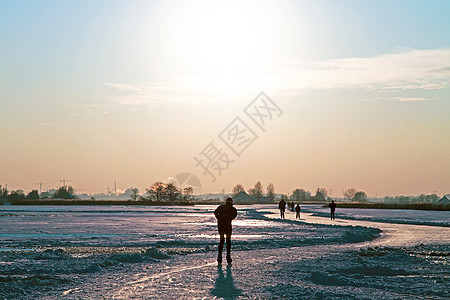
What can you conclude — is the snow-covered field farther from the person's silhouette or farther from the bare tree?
the bare tree

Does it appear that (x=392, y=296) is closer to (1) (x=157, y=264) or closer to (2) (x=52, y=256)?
(1) (x=157, y=264)

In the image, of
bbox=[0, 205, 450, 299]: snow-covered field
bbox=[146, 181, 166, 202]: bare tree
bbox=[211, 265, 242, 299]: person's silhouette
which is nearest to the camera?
bbox=[211, 265, 242, 299]: person's silhouette

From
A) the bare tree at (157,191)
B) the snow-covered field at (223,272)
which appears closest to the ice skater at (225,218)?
the snow-covered field at (223,272)

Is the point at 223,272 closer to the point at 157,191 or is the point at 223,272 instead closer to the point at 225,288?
the point at 225,288

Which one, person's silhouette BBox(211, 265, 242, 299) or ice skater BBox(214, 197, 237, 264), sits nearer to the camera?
person's silhouette BBox(211, 265, 242, 299)

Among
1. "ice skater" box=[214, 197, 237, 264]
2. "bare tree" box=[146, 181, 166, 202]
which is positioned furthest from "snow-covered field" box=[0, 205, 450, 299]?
"bare tree" box=[146, 181, 166, 202]

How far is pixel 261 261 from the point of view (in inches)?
648

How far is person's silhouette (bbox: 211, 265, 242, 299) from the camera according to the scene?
1062cm

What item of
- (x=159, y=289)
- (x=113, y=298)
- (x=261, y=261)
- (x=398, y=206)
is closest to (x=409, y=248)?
(x=261, y=261)

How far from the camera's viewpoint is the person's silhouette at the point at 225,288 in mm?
10617

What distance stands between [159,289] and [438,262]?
32.3 ft

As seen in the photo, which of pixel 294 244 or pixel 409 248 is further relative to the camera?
pixel 294 244

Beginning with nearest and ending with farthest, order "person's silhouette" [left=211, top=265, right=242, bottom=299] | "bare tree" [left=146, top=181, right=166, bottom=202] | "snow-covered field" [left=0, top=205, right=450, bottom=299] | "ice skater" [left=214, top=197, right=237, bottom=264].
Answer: "person's silhouette" [left=211, top=265, right=242, bottom=299]
"snow-covered field" [left=0, top=205, right=450, bottom=299]
"ice skater" [left=214, top=197, right=237, bottom=264]
"bare tree" [left=146, top=181, right=166, bottom=202]

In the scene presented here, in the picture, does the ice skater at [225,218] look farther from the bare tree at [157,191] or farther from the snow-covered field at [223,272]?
the bare tree at [157,191]
